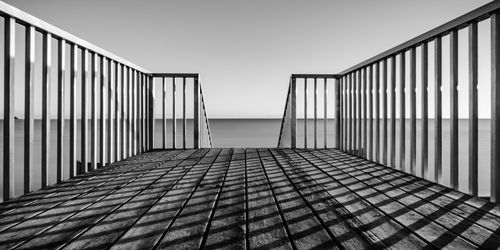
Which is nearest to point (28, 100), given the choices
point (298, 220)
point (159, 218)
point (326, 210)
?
point (159, 218)

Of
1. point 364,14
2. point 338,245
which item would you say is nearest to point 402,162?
point 338,245

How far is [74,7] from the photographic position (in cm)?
693

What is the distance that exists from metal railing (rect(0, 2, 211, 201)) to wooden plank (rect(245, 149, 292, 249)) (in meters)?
1.16

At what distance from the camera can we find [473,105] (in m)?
1.48

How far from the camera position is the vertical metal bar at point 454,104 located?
1622 millimetres

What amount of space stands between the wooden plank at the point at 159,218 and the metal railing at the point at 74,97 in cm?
74

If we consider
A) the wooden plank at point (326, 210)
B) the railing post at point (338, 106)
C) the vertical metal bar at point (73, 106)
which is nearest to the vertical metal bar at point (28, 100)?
the vertical metal bar at point (73, 106)

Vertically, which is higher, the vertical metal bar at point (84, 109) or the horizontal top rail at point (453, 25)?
the horizontal top rail at point (453, 25)

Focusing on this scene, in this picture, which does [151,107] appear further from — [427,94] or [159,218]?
[427,94]

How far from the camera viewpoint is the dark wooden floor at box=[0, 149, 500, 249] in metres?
0.96

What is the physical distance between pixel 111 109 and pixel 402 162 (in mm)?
2511

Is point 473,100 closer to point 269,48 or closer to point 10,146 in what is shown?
point 10,146

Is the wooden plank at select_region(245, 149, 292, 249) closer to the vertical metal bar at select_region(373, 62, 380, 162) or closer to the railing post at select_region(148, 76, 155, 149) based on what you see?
the vertical metal bar at select_region(373, 62, 380, 162)

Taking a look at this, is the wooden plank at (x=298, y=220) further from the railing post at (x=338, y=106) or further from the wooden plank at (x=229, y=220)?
the railing post at (x=338, y=106)
